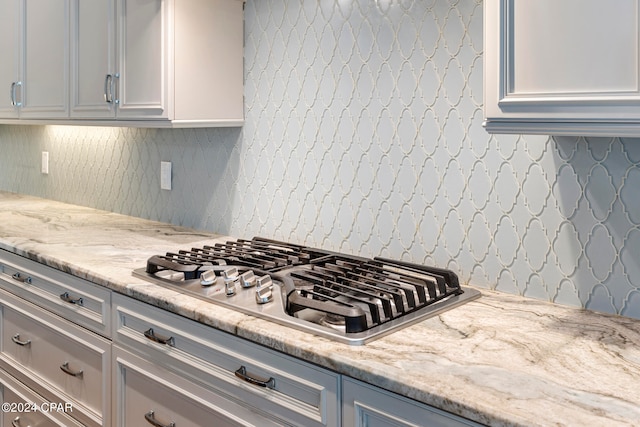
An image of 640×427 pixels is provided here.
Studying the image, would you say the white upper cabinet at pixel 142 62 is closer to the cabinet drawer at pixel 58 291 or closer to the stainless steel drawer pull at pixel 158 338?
the cabinet drawer at pixel 58 291

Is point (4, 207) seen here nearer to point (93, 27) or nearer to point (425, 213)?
point (93, 27)

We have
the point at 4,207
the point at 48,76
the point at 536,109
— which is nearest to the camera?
the point at 536,109

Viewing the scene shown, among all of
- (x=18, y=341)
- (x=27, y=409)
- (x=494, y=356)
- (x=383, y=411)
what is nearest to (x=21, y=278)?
(x=18, y=341)

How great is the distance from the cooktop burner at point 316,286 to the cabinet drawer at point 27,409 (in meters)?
0.68

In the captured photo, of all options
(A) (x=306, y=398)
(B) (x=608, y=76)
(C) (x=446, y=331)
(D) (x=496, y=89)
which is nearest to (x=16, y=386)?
(A) (x=306, y=398)

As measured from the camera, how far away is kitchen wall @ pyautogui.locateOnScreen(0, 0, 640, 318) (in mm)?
1655

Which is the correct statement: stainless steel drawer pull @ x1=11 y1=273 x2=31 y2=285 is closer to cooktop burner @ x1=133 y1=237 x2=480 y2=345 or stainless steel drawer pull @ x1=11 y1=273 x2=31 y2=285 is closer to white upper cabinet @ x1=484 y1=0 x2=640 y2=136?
cooktop burner @ x1=133 y1=237 x2=480 y2=345

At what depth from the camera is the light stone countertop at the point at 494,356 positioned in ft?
3.64

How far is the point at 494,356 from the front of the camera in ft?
4.38

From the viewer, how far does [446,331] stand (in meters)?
1.50

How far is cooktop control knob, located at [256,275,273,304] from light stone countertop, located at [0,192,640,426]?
80mm

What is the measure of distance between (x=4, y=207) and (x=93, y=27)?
1.34 metres

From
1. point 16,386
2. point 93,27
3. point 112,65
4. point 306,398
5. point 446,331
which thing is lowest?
point 16,386

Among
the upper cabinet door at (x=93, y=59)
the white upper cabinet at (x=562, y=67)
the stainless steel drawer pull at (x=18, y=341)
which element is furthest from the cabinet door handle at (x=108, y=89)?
the white upper cabinet at (x=562, y=67)
